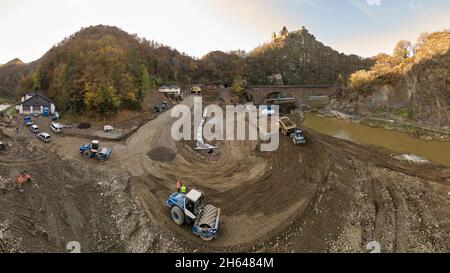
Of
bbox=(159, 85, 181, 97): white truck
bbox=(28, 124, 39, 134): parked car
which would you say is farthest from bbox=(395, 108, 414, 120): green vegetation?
bbox=(28, 124, 39, 134): parked car

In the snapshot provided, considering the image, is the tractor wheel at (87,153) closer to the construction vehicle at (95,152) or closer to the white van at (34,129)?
the construction vehicle at (95,152)

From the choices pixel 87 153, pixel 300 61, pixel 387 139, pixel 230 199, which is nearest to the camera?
pixel 230 199

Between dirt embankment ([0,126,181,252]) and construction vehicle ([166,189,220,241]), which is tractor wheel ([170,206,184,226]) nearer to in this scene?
construction vehicle ([166,189,220,241])

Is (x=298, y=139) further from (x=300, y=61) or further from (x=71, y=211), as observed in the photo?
(x=300, y=61)

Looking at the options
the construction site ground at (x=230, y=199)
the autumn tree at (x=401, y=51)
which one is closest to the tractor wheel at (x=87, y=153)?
the construction site ground at (x=230, y=199)

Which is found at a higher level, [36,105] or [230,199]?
[36,105]

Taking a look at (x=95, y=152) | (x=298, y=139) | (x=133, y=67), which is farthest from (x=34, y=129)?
(x=298, y=139)
